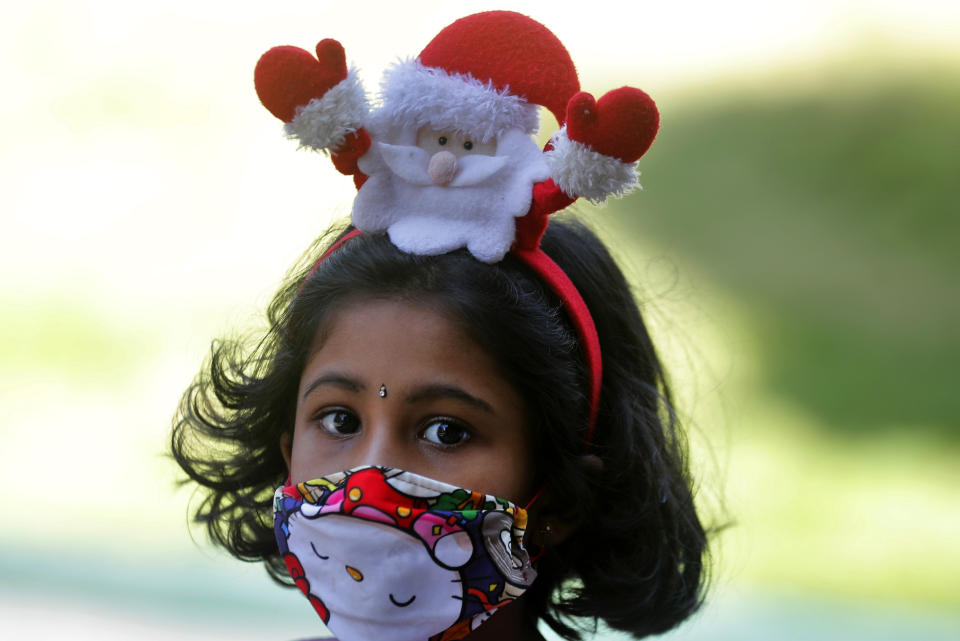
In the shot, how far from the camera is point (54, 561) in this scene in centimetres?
455

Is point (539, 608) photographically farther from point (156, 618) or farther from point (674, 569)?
point (156, 618)

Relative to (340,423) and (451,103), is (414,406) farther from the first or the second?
(451,103)

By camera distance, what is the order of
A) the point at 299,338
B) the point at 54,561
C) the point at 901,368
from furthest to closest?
the point at 901,368 < the point at 54,561 < the point at 299,338

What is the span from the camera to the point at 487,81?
5.72ft

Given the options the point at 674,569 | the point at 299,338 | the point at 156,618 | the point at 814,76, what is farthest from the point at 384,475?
the point at 814,76

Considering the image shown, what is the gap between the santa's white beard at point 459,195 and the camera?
1730 mm

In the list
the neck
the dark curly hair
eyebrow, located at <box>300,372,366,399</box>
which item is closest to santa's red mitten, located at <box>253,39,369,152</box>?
the dark curly hair

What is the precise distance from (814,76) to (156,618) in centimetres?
380

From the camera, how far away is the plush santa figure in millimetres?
1691

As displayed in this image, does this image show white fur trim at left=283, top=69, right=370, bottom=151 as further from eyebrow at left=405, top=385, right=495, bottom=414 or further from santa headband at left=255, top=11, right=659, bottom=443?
eyebrow at left=405, top=385, right=495, bottom=414

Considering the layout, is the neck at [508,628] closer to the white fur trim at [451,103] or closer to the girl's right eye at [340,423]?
the girl's right eye at [340,423]

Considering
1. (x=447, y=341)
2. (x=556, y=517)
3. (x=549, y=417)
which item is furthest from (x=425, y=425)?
(x=556, y=517)

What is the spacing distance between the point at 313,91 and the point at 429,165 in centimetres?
21

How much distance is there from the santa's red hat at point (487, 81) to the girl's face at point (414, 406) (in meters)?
0.31
